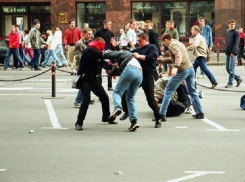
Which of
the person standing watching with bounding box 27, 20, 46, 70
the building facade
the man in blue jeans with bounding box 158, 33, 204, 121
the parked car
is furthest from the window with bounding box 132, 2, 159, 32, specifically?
the man in blue jeans with bounding box 158, 33, 204, 121

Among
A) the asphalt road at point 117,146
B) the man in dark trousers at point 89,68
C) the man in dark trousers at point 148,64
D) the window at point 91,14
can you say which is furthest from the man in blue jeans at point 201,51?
the window at point 91,14

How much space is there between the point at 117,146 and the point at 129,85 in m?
2.02

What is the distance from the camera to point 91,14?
45.2 meters

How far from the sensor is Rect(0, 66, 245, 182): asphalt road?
10.4m

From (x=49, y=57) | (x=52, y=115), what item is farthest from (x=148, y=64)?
(x=49, y=57)

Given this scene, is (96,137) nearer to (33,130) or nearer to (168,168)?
(33,130)

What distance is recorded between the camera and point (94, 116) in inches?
661

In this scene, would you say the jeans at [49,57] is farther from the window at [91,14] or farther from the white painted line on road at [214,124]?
the white painted line on road at [214,124]

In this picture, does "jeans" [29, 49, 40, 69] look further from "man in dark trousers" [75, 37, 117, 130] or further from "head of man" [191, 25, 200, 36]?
Answer: "man in dark trousers" [75, 37, 117, 130]

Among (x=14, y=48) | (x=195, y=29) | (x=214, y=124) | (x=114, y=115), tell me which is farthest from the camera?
(x=14, y=48)

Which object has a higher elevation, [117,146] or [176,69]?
[176,69]

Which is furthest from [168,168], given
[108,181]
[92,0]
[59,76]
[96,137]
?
[92,0]

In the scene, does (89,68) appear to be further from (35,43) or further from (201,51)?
(35,43)

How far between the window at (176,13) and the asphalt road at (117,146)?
25.6 metres
